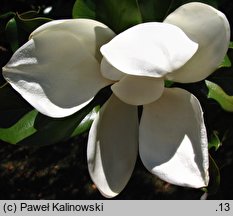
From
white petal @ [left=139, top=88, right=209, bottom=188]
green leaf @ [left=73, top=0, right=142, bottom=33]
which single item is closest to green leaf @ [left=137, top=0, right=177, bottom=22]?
green leaf @ [left=73, top=0, right=142, bottom=33]

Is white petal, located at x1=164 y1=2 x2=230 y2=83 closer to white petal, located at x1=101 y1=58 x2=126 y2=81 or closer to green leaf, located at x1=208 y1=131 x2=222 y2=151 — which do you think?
white petal, located at x1=101 y1=58 x2=126 y2=81

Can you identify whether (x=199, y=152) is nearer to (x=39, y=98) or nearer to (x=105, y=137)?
(x=105, y=137)

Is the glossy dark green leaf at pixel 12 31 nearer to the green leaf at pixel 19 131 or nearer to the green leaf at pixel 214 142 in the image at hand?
the green leaf at pixel 19 131

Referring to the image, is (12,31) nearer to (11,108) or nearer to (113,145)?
(11,108)

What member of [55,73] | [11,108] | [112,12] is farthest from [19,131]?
[112,12]

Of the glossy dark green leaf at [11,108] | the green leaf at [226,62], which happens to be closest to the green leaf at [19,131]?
the glossy dark green leaf at [11,108]

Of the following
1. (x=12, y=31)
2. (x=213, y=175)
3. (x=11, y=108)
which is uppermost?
(x=12, y=31)
